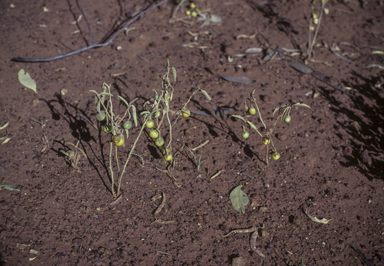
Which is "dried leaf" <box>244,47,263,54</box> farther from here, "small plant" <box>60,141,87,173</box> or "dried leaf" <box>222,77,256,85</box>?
"small plant" <box>60,141,87,173</box>

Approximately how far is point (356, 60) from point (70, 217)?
11.9 ft

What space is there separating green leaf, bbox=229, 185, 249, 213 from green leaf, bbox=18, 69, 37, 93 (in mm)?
2130

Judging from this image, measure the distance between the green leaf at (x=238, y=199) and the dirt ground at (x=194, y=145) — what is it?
1.7 inches

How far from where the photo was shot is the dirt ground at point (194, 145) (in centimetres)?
197

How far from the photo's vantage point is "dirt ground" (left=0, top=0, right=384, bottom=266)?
197 cm

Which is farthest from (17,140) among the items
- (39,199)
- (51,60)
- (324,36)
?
(324,36)

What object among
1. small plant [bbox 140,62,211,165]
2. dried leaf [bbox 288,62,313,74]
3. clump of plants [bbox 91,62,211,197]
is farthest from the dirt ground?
small plant [bbox 140,62,211,165]

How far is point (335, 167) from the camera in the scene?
2473 mm

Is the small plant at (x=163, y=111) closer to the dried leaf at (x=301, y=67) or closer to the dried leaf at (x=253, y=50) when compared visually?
the dried leaf at (x=253, y=50)

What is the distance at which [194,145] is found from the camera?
2.51 metres

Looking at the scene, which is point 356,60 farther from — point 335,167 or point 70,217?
point 70,217

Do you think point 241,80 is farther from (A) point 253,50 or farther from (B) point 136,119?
(B) point 136,119

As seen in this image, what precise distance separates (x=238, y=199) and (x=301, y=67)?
1947 mm

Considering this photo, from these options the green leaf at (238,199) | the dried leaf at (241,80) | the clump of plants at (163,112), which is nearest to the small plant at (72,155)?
the clump of plants at (163,112)
